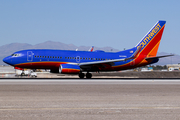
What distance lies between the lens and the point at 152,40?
4700 cm

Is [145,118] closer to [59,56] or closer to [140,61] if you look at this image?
[59,56]

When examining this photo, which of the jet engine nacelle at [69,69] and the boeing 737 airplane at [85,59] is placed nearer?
the jet engine nacelle at [69,69]

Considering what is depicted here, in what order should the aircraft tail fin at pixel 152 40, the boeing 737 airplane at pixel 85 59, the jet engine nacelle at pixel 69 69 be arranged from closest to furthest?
the jet engine nacelle at pixel 69 69, the boeing 737 airplane at pixel 85 59, the aircraft tail fin at pixel 152 40

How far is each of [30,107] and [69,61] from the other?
2989 centimetres

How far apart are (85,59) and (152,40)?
12.2 m

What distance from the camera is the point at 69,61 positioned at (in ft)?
140

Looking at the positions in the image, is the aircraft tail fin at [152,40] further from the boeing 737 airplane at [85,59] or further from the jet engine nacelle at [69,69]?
the jet engine nacelle at [69,69]

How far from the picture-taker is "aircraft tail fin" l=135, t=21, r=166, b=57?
153 feet

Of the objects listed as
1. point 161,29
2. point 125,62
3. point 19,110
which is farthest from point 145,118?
point 161,29

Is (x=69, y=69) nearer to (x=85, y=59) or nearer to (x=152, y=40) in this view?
(x=85, y=59)

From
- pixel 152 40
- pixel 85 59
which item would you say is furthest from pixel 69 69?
pixel 152 40

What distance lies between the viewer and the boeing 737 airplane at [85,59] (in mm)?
41438

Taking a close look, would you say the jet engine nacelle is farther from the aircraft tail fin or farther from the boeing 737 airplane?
the aircraft tail fin

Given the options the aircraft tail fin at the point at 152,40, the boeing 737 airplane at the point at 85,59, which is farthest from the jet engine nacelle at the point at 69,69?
the aircraft tail fin at the point at 152,40
